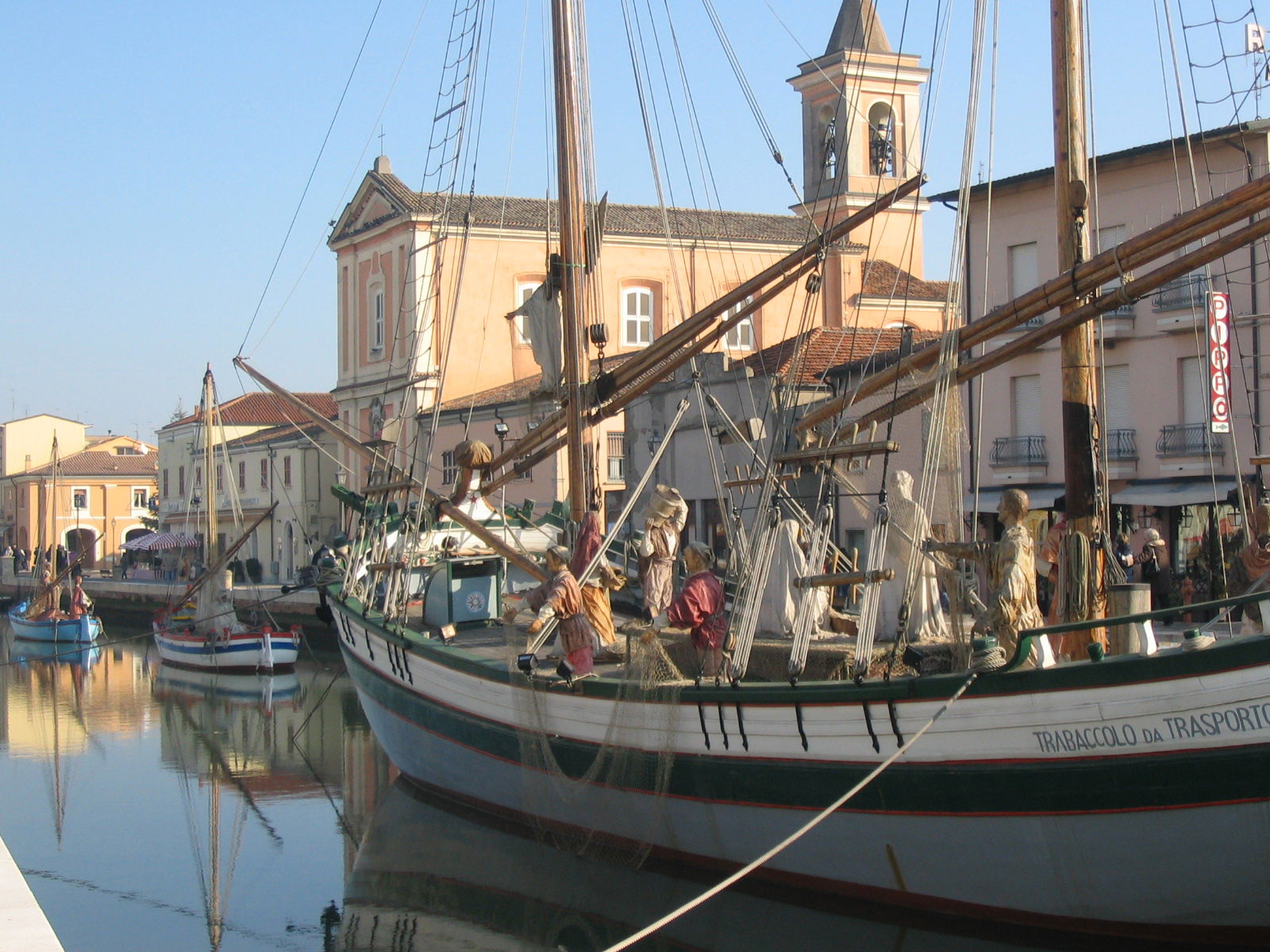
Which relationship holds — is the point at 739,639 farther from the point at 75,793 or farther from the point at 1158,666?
the point at 75,793

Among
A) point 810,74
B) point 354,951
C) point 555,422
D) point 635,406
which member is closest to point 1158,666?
point 354,951

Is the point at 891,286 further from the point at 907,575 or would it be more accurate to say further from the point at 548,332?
the point at 907,575

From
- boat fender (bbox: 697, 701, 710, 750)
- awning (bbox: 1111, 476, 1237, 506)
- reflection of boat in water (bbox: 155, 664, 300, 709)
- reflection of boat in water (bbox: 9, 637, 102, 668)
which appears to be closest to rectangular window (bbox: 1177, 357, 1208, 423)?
awning (bbox: 1111, 476, 1237, 506)

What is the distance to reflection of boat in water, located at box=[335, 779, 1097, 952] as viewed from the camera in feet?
39.4

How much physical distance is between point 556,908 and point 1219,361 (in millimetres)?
14156

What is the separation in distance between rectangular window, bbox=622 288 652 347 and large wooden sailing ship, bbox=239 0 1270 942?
37.0 metres

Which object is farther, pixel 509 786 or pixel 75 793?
pixel 75 793

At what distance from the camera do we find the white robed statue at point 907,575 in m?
12.9

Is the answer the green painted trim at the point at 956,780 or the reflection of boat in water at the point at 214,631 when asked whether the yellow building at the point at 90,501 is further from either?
the green painted trim at the point at 956,780

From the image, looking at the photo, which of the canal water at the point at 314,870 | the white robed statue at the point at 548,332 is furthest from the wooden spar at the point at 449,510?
the canal water at the point at 314,870

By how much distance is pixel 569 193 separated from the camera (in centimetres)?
1905

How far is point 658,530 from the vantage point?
15.4 meters

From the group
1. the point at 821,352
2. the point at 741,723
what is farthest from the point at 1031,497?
the point at 741,723

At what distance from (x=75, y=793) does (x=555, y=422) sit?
27.1ft
